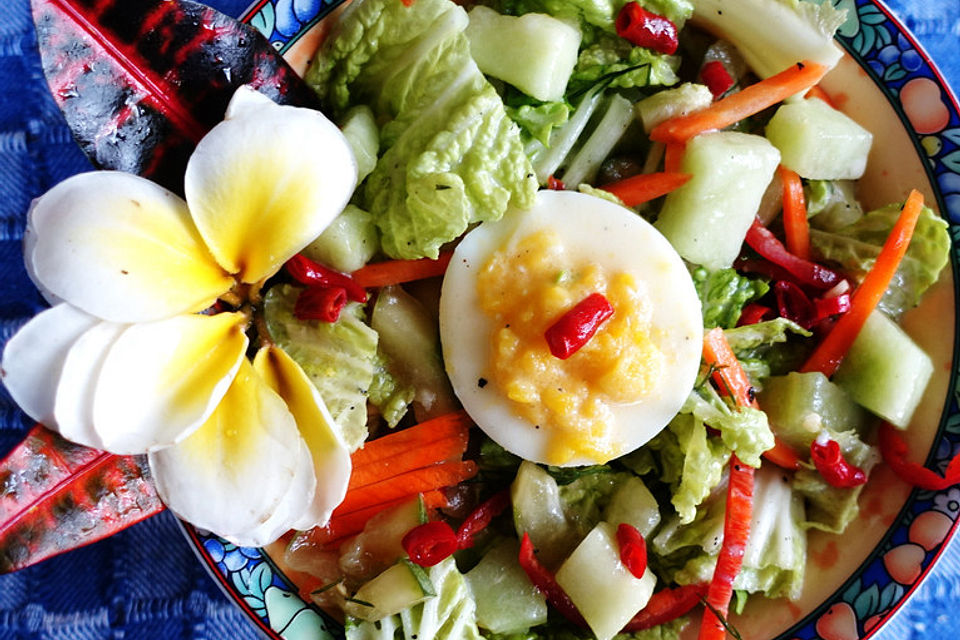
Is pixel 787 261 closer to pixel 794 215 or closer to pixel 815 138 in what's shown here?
pixel 794 215

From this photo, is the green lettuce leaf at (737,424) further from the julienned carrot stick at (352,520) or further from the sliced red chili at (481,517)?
the julienned carrot stick at (352,520)

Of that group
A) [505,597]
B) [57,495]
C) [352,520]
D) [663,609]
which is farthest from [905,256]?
[57,495]

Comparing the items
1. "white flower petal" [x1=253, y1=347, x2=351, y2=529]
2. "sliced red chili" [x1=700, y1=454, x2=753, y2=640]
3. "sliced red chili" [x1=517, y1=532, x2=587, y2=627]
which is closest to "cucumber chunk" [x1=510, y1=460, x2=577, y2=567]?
"sliced red chili" [x1=517, y1=532, x2=587, y2=627]

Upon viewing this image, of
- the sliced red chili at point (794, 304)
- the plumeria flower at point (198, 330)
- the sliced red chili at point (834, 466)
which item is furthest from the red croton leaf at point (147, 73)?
the sliced red chili at point (834, 466)

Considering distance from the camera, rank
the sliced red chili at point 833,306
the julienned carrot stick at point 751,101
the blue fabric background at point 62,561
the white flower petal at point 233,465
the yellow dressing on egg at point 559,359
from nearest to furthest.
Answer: the white flower petal at point 233,465 < the yellow dressing on egg at point 559,359 < the julienned carrot stick at point 751,101 < the sliced red chili at point 833,306 < the blue fabric background at point 62,561

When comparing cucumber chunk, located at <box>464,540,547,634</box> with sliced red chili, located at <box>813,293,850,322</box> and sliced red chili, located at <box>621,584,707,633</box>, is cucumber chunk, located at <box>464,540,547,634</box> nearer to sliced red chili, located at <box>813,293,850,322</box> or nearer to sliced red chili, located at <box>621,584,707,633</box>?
sliced red chili, located at <box>621,584,707,633</box>

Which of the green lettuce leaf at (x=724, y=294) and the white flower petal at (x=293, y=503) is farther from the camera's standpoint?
the green lettuce leaf at (x=724, y=294)
